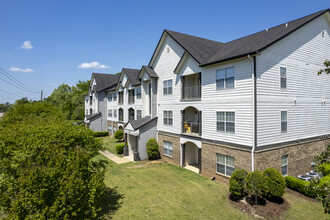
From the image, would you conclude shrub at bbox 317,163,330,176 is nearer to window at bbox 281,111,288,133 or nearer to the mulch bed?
the mulch bed

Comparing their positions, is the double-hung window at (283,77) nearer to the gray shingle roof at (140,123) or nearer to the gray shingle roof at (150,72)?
the gray shingle roof at (150,72)

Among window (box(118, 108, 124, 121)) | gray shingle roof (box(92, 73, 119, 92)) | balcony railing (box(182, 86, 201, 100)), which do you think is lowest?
window (box(118, 108, 124, 121))

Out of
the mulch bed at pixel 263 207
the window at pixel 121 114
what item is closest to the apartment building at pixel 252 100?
the mulch bed at pixel 263 207

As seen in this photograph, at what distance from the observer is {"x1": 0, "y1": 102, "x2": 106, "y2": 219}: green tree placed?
771cm

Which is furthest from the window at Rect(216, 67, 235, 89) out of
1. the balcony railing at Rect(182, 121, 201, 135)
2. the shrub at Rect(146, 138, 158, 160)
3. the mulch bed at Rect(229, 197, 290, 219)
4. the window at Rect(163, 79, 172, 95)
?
the shrub at Rect(146, 138, 158, 160)

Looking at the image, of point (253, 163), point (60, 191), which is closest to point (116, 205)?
point (60, 191)

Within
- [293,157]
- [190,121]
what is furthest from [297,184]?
[190,121]

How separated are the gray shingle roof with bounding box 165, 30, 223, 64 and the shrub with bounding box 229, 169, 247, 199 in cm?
968

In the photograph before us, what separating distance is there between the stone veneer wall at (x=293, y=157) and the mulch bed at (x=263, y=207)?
7.14 ft

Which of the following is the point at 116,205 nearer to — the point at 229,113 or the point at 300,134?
the point at 229,113

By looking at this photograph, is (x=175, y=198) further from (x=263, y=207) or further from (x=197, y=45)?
(x=197, y=45)

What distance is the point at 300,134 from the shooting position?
1587 centimetres

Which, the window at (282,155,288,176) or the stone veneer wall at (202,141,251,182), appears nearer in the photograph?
the stone veneer wall at (202,141,251,182)

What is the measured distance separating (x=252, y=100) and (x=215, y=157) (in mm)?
5594
